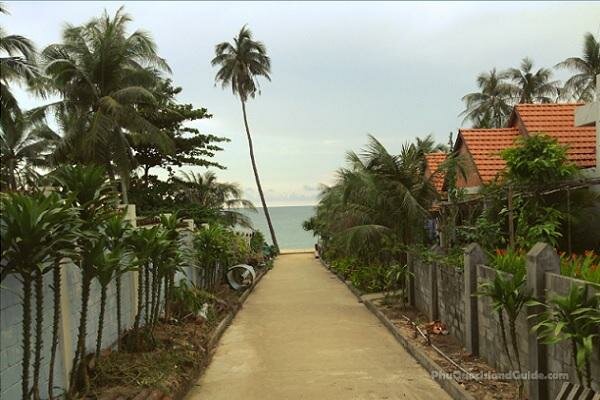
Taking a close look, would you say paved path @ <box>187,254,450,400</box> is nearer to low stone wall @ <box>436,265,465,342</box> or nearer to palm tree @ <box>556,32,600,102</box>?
low stone wall @ <box>436,265,465,342</box>

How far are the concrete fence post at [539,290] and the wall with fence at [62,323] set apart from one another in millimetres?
4788

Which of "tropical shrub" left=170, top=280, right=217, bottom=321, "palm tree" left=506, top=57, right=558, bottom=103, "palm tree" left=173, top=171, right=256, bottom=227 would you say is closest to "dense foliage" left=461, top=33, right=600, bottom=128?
"palm tree" left=506, top=57, right=558, bottom=103

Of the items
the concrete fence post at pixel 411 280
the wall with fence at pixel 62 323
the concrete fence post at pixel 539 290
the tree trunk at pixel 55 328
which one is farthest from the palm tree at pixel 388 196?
the tree trunk at pixel 55 328

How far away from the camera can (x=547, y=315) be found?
195 inches

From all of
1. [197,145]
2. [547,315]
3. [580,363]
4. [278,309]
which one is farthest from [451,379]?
[197,145]

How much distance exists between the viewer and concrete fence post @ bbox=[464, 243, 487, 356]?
→ 7559 mm

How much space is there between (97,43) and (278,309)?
44.2 ft

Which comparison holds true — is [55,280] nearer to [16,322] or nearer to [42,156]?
[16,322]

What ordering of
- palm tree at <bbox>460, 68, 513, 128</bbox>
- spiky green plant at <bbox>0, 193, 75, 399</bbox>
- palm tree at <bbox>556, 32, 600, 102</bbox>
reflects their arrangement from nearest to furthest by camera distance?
spiky green plant at <bbox>0, 193, 75, 399</bbox> → palm tree at <bbox>556, 32, 600, 102</bbox> → palm tree at <bbox>460, 68, 513, 128</bbox>

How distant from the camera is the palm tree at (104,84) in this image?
20359mm

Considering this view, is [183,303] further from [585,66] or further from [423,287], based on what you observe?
[585,66]

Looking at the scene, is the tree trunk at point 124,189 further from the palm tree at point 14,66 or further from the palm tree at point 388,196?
the palm tree at point 388,196

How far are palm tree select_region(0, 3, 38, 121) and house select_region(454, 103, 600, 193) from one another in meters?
12.0

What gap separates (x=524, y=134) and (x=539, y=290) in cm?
1085
